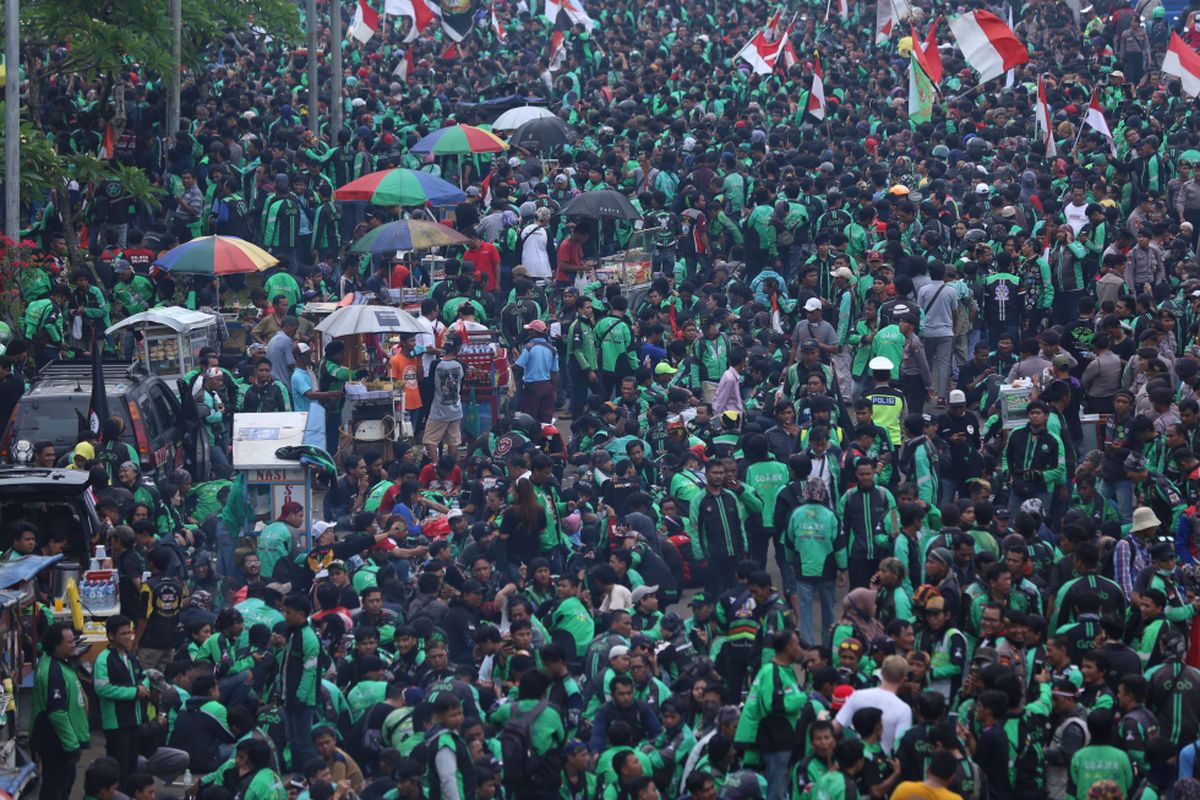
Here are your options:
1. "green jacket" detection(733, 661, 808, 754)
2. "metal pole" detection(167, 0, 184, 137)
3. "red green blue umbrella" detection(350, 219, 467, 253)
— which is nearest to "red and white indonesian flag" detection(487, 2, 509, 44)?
"metal pole" detection(167, 0, 184, 137)

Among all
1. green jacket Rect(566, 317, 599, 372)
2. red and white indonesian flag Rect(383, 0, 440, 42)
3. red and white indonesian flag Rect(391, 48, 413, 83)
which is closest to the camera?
green jacket Rect(566, 317, 599, 372)

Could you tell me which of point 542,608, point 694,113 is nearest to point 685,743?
point 542,608

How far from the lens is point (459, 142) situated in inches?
Answer: 1136

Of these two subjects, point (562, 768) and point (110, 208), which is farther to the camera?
point (110, 208)

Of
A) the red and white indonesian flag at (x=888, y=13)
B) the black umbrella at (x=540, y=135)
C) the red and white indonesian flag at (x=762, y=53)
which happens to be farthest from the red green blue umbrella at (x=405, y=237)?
the red and white indonesian flag at (x=888, y=13)

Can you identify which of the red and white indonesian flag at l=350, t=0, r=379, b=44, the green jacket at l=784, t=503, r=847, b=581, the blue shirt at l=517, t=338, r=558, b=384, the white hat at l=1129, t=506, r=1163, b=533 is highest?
the red and white indonesian flag at l=350, t=0, r=379, b=44

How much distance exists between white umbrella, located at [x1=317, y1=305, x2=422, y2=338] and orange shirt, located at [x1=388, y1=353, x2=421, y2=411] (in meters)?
0.45

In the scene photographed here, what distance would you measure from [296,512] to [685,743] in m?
5.81

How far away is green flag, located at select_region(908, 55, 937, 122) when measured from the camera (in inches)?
1192

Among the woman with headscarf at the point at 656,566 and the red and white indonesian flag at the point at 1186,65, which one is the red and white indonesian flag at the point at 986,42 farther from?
the woman with headscarf at the point at 656,566

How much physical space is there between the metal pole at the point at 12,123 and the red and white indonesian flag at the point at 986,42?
12424 mm

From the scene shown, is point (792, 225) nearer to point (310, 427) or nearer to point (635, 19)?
point (310, 427)

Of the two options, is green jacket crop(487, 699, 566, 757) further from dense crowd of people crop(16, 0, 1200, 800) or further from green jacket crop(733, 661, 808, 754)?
green jacket crop(733, 661, 808, 754)

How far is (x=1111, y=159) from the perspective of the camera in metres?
27.5
